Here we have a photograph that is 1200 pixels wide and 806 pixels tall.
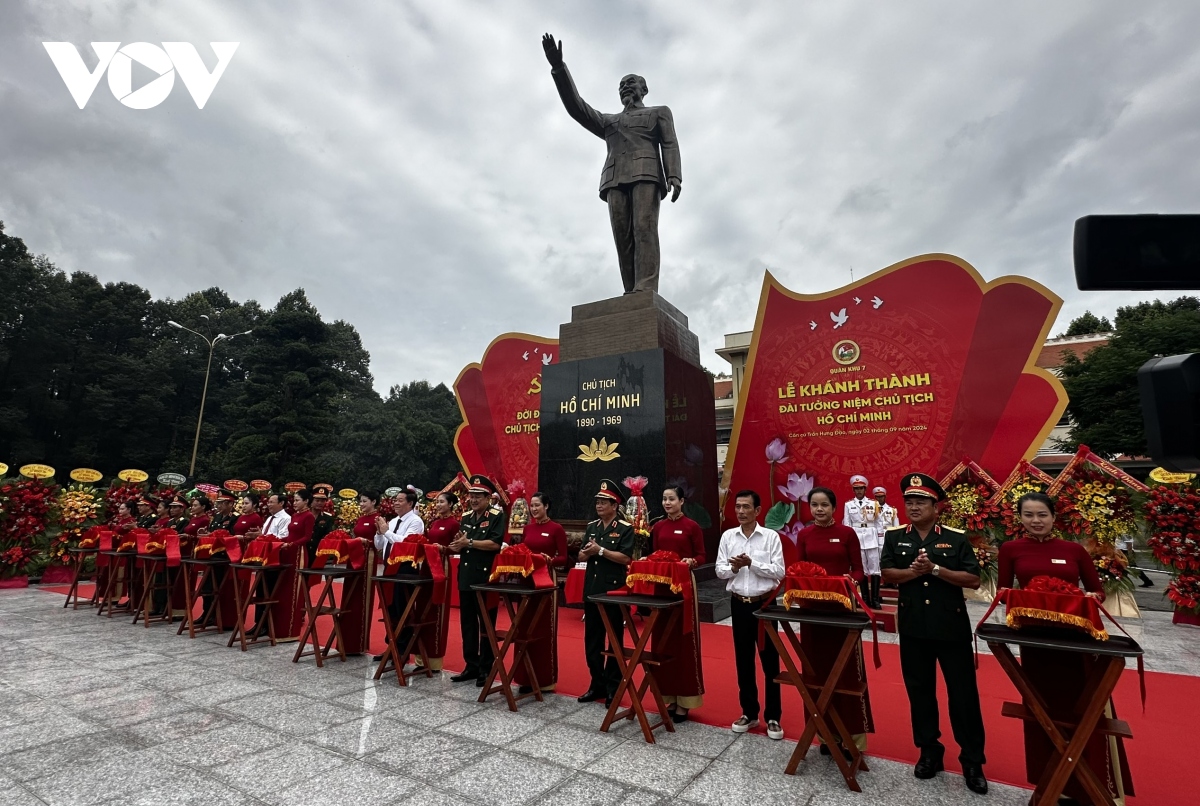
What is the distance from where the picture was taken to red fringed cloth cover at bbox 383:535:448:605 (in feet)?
15.6

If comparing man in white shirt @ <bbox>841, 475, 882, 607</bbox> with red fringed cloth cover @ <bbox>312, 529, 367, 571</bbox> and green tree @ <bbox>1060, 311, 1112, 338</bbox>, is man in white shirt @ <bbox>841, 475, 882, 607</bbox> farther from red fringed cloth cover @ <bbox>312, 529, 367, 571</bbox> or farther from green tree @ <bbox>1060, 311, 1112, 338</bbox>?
green tree @ <bbox>1060, 311, 1112, 338</bbox>

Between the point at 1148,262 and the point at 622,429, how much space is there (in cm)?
629

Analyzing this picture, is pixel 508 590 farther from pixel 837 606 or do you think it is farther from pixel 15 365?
pixel 15 365

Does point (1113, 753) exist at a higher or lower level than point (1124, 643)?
lower

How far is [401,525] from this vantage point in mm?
5754

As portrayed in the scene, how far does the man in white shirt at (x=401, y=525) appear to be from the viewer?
223 inches

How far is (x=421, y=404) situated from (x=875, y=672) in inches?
1522

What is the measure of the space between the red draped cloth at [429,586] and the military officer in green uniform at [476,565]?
14cm

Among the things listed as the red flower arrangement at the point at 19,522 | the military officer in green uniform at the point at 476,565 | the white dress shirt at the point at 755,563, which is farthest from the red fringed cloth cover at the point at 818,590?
the red flower arrangement at the point at 19,522

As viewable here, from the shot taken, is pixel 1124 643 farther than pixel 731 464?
No

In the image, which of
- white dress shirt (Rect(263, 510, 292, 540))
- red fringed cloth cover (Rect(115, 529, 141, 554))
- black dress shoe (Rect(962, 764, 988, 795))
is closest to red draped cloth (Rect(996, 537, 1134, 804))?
black dress shoe (Rect(962, 764, 988, 795))

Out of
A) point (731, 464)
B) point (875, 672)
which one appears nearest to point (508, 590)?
point (875, 672)

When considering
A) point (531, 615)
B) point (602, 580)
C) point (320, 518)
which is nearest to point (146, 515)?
point (320, 518)

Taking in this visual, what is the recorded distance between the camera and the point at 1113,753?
8.22ft
